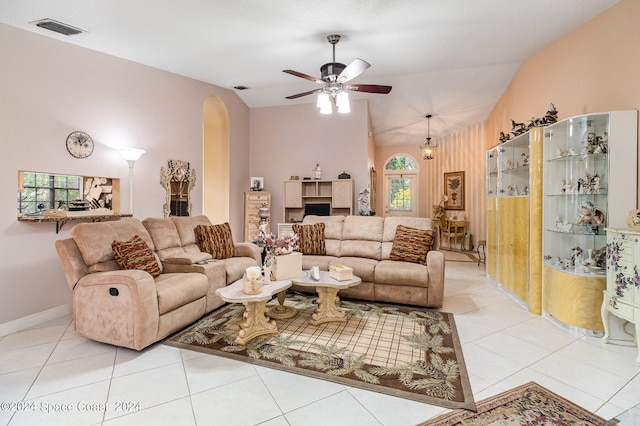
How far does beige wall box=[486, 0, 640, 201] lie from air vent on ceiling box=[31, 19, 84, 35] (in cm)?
532

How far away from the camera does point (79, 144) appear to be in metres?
3.64

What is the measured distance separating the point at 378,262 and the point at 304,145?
3.29m

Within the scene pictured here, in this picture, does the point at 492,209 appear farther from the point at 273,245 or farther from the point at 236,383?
the point at 236,383

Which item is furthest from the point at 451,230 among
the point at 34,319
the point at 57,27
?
the point at 57,27

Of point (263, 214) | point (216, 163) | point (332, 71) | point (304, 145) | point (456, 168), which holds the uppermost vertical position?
point (332, 71)

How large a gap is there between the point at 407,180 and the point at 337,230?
5449 millimetres

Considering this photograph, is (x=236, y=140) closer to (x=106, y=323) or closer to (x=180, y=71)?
(x=180, y=71)

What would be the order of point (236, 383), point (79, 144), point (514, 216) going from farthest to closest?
1. point (514, 216)
2. point (79, 144)
3. point (236, 383)

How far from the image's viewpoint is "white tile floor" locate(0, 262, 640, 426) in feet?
5.97

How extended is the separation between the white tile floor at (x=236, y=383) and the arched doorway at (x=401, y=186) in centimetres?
650

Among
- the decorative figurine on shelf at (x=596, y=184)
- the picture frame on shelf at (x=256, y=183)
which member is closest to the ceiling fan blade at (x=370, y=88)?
the decorative figurine on shelf at (x=596, y=184)

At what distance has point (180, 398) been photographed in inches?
77.8

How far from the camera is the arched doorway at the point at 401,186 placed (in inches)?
366

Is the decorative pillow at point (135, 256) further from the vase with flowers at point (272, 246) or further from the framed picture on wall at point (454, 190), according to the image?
the framed picture on wall at point (454, 190)
